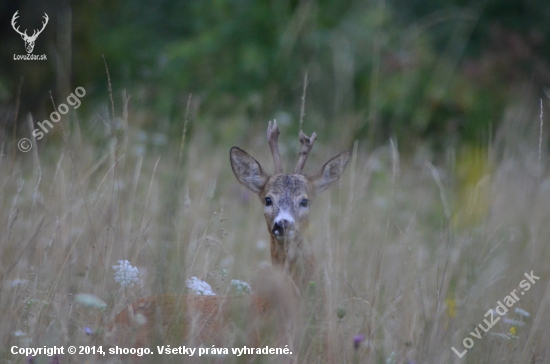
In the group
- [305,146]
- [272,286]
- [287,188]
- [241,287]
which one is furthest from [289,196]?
[241,287]

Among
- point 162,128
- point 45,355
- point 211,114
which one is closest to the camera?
point 45,355

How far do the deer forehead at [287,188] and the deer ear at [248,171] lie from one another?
142 millimetres

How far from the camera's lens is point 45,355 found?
3111mm

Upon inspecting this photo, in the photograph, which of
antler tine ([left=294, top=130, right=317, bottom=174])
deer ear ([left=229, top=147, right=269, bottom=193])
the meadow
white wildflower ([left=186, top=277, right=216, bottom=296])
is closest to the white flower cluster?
the meadow

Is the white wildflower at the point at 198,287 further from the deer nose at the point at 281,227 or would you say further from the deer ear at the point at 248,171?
the deer ear at the point at 248,171

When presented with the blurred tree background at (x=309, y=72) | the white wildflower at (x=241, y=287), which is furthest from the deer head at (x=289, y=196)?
the blurred tree background at (x=309, y=72)

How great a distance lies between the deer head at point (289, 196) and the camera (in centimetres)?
398

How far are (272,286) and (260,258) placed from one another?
1544 mm

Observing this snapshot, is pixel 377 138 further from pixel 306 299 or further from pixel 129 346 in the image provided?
pixel 129 346

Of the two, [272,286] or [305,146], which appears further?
[305,146]

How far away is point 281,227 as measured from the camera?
3881mm

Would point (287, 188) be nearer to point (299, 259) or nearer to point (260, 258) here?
point (299, 259)

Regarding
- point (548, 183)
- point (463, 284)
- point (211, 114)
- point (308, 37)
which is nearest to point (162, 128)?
point (211, 114)

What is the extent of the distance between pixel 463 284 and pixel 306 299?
1.12 m
